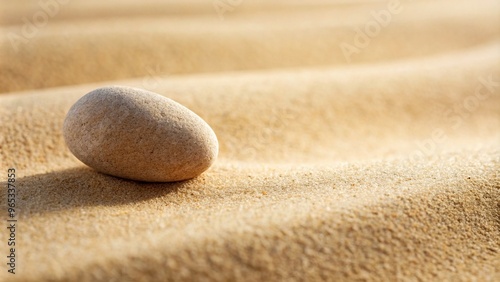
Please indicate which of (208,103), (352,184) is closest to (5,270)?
(352,184)

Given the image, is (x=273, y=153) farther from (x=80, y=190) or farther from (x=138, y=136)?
(x=80, y=190)

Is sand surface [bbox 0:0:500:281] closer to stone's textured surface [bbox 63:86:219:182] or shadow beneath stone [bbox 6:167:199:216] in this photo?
shadow beneath stone [bbox 6:167:199:216]

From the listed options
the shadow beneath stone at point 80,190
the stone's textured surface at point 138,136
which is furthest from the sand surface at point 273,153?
the stone's textured surface at point 138,136

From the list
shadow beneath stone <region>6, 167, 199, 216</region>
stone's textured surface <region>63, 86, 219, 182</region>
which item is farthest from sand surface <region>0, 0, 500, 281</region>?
stone's textured surface <region>63, 86, 219, 182</region>

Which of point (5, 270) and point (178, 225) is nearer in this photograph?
point (5, 270)

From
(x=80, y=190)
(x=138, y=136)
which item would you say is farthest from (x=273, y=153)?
(x=80, y=190)

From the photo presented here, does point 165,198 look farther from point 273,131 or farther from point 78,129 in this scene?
point 273,131
